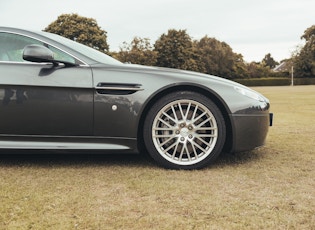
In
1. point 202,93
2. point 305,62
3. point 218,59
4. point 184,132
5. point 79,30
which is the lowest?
point 184,132

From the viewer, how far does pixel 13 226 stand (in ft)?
6.79

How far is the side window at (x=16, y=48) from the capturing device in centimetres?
343

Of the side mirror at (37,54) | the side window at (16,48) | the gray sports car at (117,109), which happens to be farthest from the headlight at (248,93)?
the side mirror at (37,54)

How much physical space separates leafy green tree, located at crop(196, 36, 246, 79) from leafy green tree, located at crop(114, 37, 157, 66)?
1619 cm

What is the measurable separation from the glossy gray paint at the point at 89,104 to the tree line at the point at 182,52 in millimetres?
Answer: 41257

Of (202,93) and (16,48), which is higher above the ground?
(16,48)

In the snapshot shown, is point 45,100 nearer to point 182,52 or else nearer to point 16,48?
point 16,48

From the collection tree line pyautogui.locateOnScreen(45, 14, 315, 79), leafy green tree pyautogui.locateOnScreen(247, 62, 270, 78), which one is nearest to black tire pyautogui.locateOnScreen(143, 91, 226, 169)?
tree line pyautogui.locateOnScreen(45, 14, 315, 79)

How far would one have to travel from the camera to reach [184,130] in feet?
11.1

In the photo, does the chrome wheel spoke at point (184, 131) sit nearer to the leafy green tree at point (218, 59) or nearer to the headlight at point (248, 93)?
the headlight at point (248, 93)

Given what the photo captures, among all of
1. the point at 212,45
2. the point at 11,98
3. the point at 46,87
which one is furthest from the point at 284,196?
the point at 212,45

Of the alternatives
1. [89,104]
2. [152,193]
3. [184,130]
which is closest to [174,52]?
[184,130]

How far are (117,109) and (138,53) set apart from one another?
4307 centimetres

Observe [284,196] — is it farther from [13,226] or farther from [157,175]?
[13,226]
